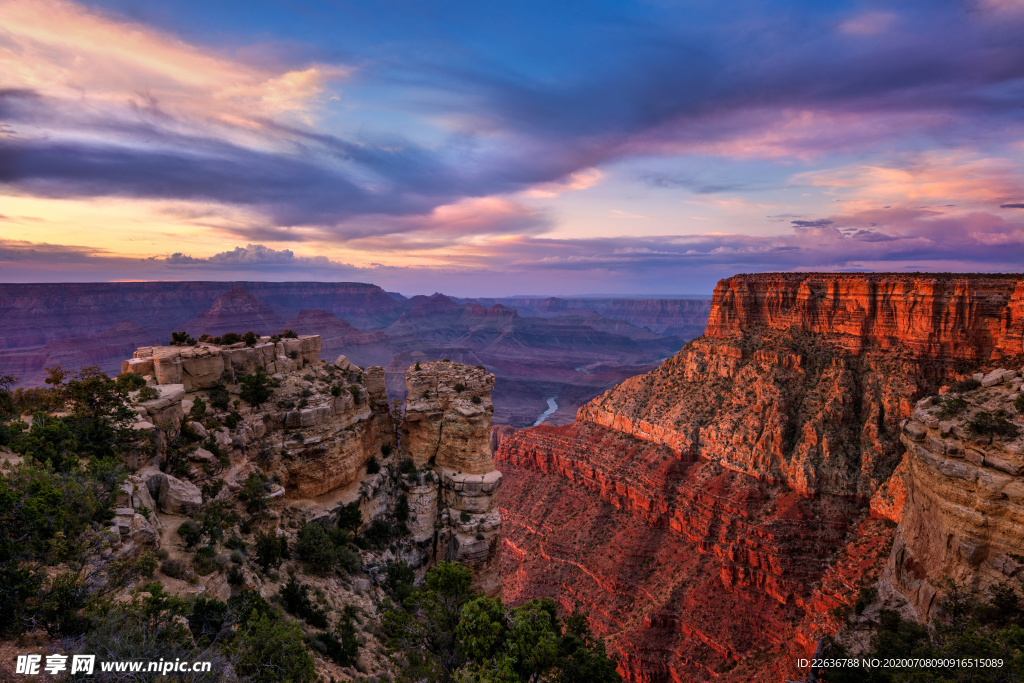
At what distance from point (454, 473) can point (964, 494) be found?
25786mm

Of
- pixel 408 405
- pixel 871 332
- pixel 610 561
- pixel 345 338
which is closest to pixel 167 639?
pixel 408 405

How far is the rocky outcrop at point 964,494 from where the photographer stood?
60.5 ft

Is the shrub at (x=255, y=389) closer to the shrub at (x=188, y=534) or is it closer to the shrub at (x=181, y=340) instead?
the shrub at (x=181, y=340)

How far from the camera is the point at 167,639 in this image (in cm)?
932

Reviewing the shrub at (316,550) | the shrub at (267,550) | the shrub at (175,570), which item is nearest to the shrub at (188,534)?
the shrub at (175,570)

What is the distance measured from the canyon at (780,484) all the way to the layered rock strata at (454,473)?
22.5 meters

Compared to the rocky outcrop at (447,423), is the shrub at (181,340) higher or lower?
higher

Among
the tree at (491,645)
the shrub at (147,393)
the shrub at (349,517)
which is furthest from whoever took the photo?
the shrub at (349,517)

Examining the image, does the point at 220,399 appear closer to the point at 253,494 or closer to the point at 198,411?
the point at 198,411

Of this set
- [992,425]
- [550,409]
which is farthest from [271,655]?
[550,409]

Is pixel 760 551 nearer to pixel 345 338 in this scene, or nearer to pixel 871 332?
pixel 871 332

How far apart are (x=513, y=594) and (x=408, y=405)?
32.8 m

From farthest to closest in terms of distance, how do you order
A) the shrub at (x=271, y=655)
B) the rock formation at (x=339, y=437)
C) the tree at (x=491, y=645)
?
the rock formation at (x=339, y=437), the tree at (x=491, y=645), the shrub at (x=271, y=655)

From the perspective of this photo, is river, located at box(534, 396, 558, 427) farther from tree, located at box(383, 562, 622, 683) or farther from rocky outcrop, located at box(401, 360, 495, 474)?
tree, located at box(383, 562, 622, 683)
